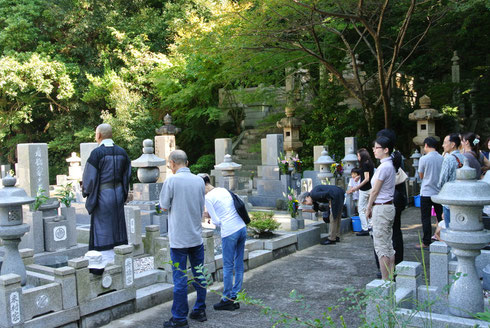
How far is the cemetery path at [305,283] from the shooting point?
17.1ft

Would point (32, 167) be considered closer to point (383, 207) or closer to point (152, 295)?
point (152, 295)

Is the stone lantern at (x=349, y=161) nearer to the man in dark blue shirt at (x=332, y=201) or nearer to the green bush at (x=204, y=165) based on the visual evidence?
the man in dark blue shirt at (x=332, y=201)

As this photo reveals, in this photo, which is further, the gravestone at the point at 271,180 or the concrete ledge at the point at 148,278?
the gravestone at the point at 271,180

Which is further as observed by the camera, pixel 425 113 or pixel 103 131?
pixel 425 113

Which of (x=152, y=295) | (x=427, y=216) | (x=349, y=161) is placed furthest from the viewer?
(x=349, y=161)

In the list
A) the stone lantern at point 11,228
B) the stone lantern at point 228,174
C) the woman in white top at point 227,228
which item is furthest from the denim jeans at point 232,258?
the stone lantern at point 228,174

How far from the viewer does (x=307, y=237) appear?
892 cm

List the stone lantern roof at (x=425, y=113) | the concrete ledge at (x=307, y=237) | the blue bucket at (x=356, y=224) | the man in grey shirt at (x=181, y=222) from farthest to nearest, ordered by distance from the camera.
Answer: the stone lantern roof at (x=425, y=113) → the blue bucket at (x=356, y=224) → the concrete ledge at (x=307, y=237) → the man in grey shirt at (x=181, y=222)

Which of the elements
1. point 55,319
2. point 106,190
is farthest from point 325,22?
point 55,319

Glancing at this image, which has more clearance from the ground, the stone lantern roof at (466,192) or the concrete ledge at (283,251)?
the stone lantern roof at (466,192)

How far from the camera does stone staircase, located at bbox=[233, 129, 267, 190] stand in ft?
64.1

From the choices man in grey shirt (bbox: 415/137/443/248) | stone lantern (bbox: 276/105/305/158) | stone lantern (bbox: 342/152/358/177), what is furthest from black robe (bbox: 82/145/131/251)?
stone lantern (bbox: 276/105/305/158)

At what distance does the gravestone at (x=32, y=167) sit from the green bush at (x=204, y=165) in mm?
12202

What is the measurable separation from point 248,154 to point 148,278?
1495 centimetres
